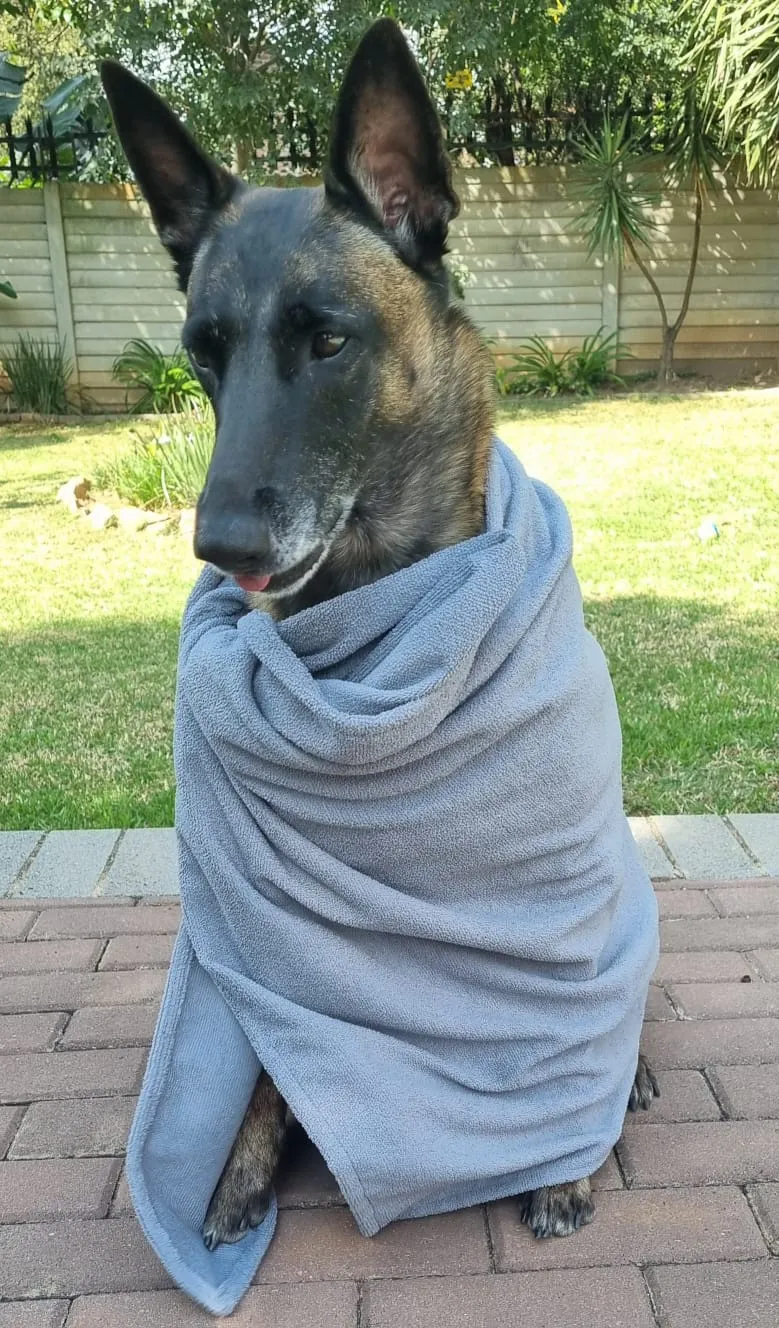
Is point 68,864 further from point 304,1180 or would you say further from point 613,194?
point 613,194

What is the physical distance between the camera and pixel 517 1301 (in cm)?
166

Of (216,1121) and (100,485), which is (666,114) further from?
(216,1121)

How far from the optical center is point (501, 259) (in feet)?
37.6

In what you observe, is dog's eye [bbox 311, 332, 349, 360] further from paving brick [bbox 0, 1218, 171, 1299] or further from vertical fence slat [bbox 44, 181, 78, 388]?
vertical fence slat [bbox 44, 181, 78, 388]

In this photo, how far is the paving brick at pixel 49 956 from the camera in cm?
257

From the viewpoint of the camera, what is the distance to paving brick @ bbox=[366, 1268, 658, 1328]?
1625 millimetres

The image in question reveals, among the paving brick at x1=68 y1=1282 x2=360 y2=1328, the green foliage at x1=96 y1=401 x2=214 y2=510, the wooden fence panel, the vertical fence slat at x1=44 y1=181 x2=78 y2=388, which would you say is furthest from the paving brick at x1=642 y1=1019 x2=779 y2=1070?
the vertical fence slat at x1=44 y1=181 x2=78 y2=388

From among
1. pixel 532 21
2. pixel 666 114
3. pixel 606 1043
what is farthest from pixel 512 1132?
pixel 666 114

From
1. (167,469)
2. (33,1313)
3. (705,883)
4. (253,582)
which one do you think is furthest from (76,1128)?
(167,469)

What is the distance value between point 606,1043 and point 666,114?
11553mm

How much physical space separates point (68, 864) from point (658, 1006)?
1.63 m

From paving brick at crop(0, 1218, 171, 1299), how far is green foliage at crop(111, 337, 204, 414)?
9.81 m

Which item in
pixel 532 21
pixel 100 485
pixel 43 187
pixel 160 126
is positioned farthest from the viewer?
pixel 43 187

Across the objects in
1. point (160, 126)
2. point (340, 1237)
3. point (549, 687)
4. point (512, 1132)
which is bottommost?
point (340, 1237)
